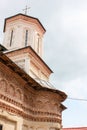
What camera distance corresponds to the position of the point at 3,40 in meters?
20.0

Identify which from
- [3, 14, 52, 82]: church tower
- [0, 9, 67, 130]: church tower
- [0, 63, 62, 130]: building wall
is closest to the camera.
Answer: [0, 63, 62, 130]: building wall

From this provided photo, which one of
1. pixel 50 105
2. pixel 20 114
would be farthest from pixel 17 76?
pixel 50 105

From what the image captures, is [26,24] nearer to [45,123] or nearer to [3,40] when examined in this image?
[3,40]

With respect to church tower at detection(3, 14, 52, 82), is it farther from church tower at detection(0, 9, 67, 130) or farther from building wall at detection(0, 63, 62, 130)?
building wall at detection(0, 63, 62, 130)

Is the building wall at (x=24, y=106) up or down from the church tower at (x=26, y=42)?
down

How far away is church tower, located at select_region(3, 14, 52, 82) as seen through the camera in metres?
17.9

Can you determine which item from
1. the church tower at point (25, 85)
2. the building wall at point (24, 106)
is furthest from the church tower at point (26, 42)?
the building wall at point (24, 106)

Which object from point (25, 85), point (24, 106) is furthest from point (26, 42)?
point (24, 106)

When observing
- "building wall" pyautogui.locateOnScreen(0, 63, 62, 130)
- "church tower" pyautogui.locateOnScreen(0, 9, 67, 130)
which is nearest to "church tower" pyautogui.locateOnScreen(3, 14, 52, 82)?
"church tower" pyautogui.locateOnScreen(0, 9, 67, 130)

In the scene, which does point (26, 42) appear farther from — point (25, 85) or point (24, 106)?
point (24, 106)

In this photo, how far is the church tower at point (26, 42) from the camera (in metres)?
17.9

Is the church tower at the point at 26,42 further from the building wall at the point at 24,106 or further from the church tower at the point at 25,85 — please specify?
the building wall at the point at 24,106

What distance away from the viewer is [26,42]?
19.4 m

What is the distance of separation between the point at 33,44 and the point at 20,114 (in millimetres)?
6748
